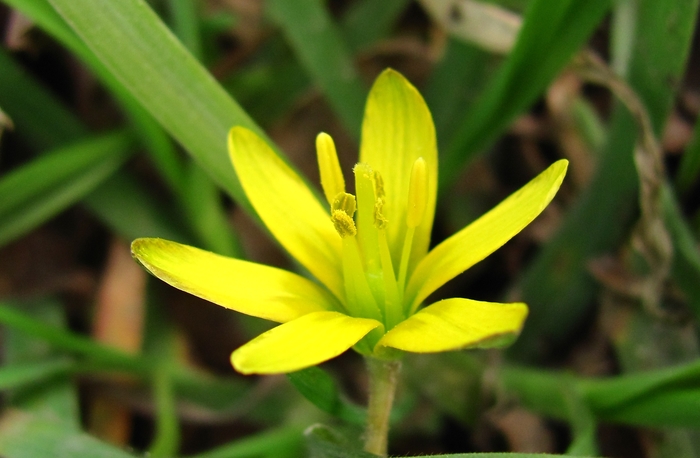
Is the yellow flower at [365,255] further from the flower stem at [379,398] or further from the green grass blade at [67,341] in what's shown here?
the green grass blade at [67,341]

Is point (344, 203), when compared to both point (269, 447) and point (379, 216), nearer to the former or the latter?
point (379, 216)

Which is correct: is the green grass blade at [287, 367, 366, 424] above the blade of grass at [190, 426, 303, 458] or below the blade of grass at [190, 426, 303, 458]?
above

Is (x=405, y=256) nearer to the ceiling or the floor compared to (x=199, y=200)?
nearer to the floor

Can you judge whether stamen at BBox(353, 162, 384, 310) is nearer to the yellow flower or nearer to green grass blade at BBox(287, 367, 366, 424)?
the yellow flower

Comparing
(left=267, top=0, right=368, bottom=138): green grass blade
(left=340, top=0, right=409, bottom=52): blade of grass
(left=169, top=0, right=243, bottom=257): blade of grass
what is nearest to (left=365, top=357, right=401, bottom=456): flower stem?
(left=169, top=0, right=243, bottom=257): blade of grass

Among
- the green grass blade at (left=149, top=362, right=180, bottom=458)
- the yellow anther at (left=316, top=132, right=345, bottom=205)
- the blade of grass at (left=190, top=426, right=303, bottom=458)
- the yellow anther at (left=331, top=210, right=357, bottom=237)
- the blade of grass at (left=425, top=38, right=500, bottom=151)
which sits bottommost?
the blade of grass at (left=190, top=426, right=303, bottom=458)

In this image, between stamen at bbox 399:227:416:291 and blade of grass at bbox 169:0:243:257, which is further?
blade of grass at bbox 169:0:243:257

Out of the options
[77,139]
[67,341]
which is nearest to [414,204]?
[67,341]
